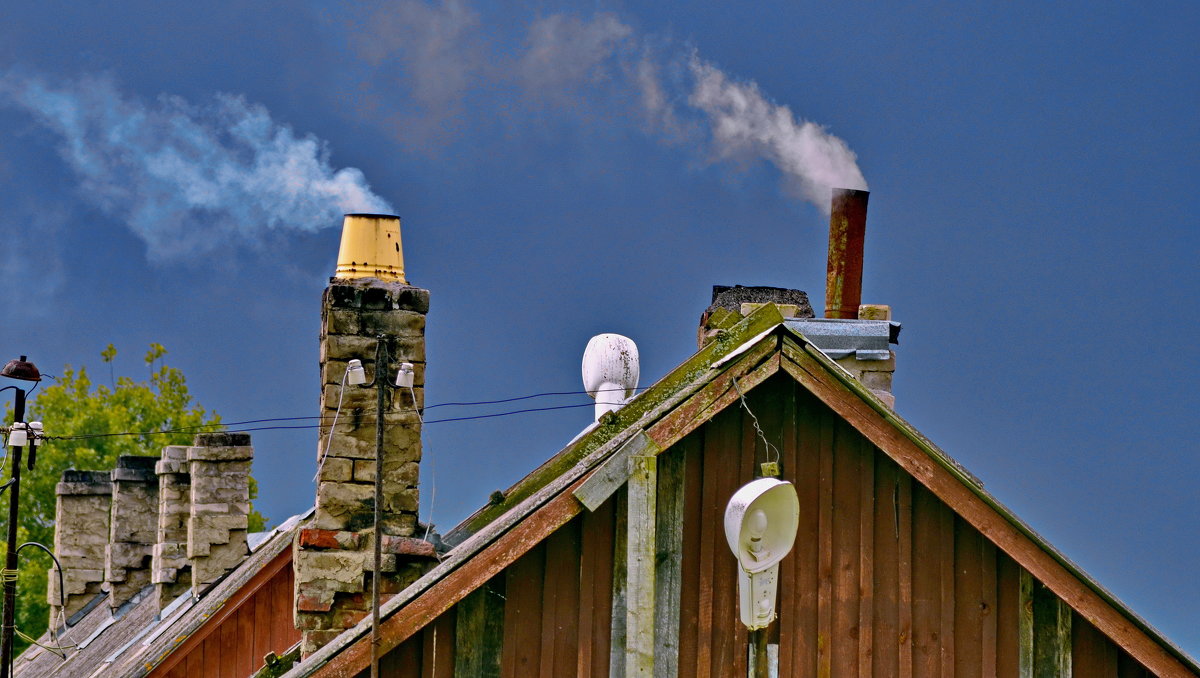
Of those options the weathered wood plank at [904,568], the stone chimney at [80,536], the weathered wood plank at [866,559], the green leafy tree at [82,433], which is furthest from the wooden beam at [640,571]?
the green leafy tree at [82,433]

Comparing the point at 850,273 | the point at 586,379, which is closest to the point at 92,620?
the point at 586,379

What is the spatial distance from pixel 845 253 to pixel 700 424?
4023 mm

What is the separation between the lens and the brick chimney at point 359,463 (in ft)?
38.8

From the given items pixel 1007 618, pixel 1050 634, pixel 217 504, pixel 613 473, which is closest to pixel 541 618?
pixel 613 473

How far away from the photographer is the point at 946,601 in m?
11.3

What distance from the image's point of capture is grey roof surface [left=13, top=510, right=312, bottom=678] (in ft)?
52.2

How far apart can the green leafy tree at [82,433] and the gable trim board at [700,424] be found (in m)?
26.0

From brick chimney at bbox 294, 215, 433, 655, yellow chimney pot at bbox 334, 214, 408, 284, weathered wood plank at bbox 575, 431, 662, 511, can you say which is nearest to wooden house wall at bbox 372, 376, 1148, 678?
weathered wood plank at bbox 575, 431, 662, 511

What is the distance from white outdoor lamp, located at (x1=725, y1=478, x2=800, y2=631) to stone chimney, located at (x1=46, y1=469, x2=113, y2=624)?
14368 millimetres

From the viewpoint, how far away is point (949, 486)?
11.0 m

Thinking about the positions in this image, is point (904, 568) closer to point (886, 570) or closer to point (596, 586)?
point (886, 570)

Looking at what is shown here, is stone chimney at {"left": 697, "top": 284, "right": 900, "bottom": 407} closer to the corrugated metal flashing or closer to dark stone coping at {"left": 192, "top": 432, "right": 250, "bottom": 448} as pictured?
the corrugated metal flashing

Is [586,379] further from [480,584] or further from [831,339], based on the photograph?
[480,584]

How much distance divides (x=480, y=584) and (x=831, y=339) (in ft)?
13.2
